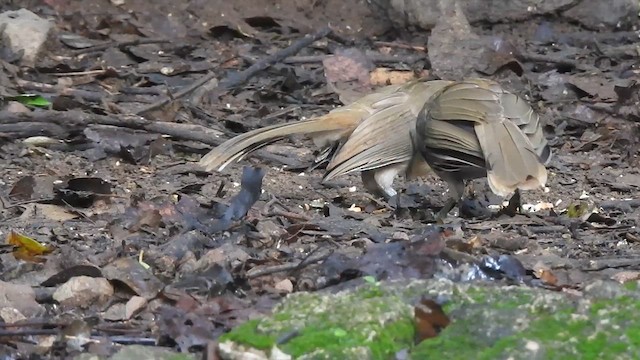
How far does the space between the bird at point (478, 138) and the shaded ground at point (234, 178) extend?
0.26m

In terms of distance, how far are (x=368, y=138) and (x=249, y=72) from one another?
2.95m

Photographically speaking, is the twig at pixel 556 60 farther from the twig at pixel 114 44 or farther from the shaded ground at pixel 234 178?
the twig at pixel 114 44

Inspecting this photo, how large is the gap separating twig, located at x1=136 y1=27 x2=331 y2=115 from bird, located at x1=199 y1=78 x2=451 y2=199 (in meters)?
1.78

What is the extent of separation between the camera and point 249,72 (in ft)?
31.8

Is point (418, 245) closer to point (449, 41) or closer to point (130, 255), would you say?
point (130, 255)

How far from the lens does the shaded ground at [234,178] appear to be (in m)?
4.39

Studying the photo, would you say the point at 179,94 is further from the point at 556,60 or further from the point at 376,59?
the point at 556,60

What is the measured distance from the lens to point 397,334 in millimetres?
3217

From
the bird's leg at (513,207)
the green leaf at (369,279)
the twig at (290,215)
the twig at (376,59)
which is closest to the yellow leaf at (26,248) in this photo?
the twig at (290,215)

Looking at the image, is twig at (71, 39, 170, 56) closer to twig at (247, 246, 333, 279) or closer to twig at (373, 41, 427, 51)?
twig at (373, 41, 427, 51)

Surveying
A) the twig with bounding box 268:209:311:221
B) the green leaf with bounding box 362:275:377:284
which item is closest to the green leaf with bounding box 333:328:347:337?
the green leaf with bounding box 362:275:377:284

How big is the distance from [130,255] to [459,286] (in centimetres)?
187

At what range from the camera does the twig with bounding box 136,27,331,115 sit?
8.69 m

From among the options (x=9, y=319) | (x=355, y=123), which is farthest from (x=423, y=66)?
(x=9, y=319)
